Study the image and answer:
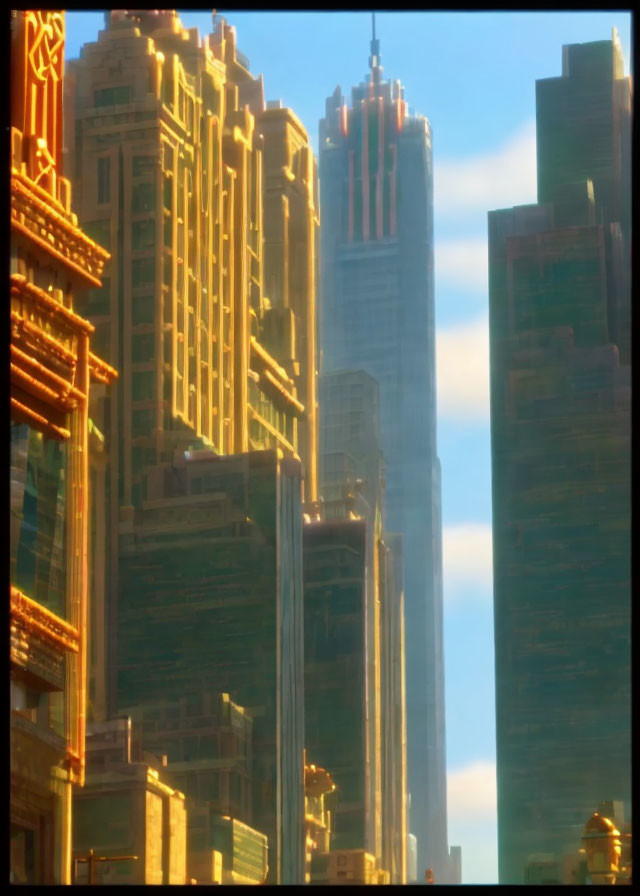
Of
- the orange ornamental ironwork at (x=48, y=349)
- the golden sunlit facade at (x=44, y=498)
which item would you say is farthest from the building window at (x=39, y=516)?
the orange ornamental ironwork at (x=48, y=349)

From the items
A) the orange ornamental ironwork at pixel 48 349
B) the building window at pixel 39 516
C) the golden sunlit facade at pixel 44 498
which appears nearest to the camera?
the golden sunlit facade at pixel 44 498

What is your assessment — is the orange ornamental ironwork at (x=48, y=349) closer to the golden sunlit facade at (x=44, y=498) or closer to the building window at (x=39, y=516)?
the golden sunlit facade at (x=44, y=498)

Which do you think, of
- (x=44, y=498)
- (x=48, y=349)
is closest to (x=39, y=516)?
(x=44, y=498)

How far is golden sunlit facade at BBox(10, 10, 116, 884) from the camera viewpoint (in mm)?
140500

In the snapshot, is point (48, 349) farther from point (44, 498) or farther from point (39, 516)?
point (39, 516)

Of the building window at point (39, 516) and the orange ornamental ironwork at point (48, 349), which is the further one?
the building window at point (39, 516)

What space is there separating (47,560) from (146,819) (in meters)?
45.8

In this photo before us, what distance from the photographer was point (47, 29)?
162 metres

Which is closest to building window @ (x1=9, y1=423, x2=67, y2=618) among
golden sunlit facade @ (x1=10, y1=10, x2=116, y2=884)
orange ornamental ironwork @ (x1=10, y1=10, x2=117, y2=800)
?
golden sunlit facade @ (x1=10, y1=10, x2=116, y2=884)

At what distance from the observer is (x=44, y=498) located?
148125 mm

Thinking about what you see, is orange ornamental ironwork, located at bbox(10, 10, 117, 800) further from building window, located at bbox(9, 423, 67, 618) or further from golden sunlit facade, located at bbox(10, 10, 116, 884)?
building window, located at bbox(9, 423, 67, 618)

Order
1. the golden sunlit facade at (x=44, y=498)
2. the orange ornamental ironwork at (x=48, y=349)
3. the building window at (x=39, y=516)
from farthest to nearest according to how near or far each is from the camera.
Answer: the building window at (x=39, y=516) < the orange ornamental ironwork at (x=48, y=349) < the golden sunlit facade at (x=44, y=498)

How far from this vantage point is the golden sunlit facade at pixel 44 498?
14050 centimetres
